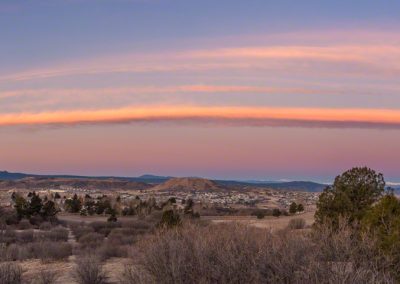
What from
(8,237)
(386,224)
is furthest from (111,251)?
(386,224)

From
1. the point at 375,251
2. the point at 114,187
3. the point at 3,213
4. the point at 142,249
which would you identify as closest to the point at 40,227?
the point at 3,213

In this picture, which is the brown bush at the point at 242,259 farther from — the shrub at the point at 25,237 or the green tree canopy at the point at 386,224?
the shrub at the point at 25,237

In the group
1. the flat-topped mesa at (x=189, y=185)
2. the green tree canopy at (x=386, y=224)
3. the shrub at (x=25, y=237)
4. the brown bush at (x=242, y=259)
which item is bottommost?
the shrub at (x=25, y=237)

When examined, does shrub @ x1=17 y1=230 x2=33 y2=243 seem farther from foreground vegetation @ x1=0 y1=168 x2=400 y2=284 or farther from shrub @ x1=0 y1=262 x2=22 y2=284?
shrub @ x1=0 y1=262 x2=22 y2=284

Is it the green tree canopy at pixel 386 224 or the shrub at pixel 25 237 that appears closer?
the green tree canopy at pixel 386 224

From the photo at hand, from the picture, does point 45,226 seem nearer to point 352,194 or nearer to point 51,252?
point 51,252

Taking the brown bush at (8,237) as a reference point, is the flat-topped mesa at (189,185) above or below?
above

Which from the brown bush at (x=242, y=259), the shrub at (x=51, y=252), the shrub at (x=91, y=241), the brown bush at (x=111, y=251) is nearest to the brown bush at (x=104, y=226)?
the shrub at (x=91, y=241)

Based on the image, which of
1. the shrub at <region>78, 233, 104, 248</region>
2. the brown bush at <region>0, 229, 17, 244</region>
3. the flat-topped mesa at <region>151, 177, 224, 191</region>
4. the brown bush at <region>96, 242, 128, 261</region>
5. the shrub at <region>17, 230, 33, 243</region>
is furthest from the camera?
the flat-topped mesa at <region>151, 177, 224, 191</region>

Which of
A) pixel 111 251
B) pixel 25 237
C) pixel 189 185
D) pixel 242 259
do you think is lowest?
pixel 25 237

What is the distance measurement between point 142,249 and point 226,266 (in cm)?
454

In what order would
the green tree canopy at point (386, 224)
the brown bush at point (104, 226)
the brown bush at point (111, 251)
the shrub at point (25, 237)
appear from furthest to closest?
the brown bush at point (104, 226) → the shrub at point (25, 237) → the brown bush at point (111, 251) → the green tree canopy at point (386, 224)

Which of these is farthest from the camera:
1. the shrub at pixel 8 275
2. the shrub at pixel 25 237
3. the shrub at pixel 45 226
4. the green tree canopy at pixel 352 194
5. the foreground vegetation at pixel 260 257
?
the shrub at pixel 45 226

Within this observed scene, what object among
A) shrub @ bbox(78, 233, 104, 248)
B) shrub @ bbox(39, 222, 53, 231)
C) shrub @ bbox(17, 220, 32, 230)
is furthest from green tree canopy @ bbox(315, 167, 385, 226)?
shrub @ bbox(17, 220, 32, 230)
